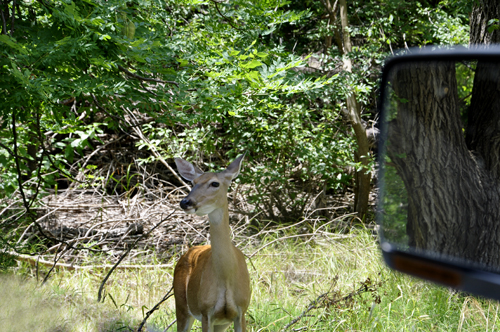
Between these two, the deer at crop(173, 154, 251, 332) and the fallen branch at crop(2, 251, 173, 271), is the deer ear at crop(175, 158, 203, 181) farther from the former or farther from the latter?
the fallen branch at crop(2, 251, 173, 271)

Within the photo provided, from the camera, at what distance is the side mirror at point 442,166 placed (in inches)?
50.4

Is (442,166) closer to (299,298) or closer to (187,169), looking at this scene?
(187,169)

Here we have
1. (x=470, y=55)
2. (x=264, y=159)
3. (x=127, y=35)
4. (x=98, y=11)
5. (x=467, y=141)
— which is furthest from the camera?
(x=264, y=159)

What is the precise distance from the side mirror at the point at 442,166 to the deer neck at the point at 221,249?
6.02ft

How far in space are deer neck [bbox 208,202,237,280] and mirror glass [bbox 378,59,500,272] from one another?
1850 millimetres

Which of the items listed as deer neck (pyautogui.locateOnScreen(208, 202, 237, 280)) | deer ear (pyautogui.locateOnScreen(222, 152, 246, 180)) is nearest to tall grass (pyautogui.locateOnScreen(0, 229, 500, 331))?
deer neck (pyautogui.locateOnScreen(208, 202, 237, 280))

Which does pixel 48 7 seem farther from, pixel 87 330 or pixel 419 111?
pixel 419 111

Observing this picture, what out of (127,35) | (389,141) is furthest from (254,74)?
(389,141)

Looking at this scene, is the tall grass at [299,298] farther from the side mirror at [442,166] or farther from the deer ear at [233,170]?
the side mirror at [442,166]

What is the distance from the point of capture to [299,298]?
489 centimetres

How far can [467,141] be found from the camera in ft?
4.66

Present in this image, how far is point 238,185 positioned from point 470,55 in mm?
6823

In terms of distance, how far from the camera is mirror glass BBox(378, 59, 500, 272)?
1320mm

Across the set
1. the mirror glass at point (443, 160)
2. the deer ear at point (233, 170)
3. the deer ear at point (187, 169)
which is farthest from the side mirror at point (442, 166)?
the deer ear at point (187, 169)
